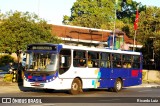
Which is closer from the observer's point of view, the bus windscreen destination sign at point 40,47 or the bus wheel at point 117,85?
the bus windscreen destination sign at point 40,47

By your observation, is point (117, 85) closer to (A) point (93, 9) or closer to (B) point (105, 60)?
(B) point (105, 60)

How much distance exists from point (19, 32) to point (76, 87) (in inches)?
397

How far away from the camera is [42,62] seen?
22.7 meters

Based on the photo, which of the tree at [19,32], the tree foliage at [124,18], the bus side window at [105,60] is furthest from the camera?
the tree foliage at [124,18]

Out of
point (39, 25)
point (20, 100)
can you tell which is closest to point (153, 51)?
point (39, 25)

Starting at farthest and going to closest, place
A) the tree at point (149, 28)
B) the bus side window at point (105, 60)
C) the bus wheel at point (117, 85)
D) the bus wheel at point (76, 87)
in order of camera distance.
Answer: the tree at point (149, 28)
the bus wheel at point (117, 85)
the bus side window at point (105, 60)
the bus wheel at point (76, 87)

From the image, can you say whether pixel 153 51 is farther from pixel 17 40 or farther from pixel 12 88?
pixel 12 88

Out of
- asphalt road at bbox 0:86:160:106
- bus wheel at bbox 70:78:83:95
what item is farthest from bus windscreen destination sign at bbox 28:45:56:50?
asphalt road at bbox 0:86:160:106

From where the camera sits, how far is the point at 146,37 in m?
64.6

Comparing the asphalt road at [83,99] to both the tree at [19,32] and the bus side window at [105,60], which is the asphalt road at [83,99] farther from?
the tree at [19,32]

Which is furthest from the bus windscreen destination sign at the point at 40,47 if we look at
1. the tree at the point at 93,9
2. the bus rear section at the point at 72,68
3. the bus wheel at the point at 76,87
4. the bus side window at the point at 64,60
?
the tree at the point at 93,9

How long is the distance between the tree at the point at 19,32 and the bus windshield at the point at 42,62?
8.50 metres

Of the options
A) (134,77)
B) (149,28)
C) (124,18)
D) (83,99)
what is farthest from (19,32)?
(124,18)

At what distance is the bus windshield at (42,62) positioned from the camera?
73.7 ft
